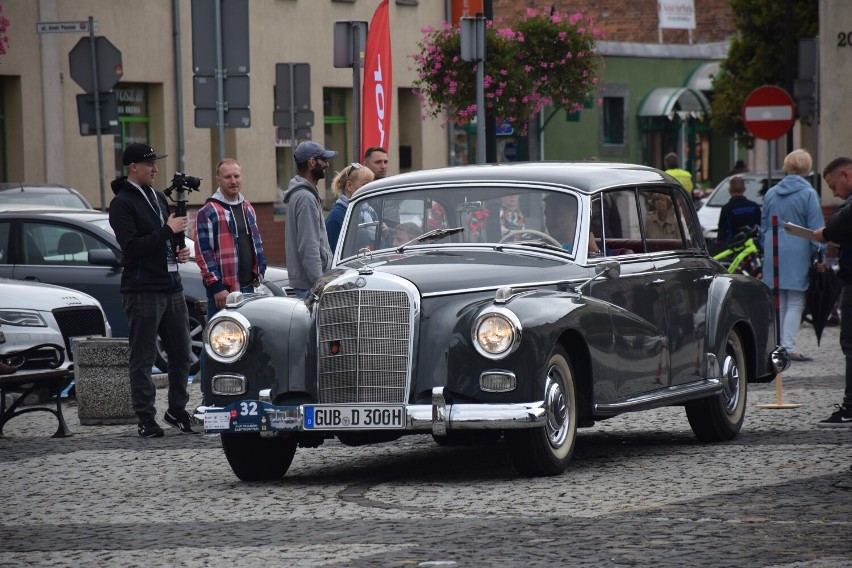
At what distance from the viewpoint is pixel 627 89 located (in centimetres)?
5275

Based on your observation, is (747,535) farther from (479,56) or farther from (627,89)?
(627,89)

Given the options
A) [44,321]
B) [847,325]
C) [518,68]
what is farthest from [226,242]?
[518,68]

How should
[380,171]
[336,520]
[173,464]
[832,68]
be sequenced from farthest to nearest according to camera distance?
[832,68]
[380,171]
[173,464]
[336,520]

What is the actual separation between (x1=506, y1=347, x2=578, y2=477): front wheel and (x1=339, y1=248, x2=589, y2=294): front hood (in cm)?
54

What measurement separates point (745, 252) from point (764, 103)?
4779mm

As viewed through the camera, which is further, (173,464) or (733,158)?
(733,158)

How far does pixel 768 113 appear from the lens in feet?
89.1

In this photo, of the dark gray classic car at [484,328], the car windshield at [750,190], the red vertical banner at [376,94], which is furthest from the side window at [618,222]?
the car windshield at [750,190]

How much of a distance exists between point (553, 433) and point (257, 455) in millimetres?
1679

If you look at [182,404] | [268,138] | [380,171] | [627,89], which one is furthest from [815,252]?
[627,89]

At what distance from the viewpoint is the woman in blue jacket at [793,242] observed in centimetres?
1859

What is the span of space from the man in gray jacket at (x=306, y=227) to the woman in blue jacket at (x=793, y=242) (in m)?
6.54

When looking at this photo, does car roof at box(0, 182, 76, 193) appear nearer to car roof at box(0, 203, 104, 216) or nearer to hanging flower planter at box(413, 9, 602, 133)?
car roof at box(0, 203, 104, 216)

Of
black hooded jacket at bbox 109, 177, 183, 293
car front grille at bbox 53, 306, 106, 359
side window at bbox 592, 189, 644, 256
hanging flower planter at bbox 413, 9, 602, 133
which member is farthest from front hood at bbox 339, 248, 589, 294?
hanging flower planter at bbox 413, 9, 602, 133
